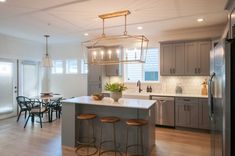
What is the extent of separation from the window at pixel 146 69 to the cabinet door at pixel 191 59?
3.43ft

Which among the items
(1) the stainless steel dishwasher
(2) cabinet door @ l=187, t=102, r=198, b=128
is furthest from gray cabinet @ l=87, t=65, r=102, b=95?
(2) cabinet door @ l=187, t=102, r=198, b=128

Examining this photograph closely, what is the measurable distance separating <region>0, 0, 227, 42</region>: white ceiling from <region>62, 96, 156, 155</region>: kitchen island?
1.94m

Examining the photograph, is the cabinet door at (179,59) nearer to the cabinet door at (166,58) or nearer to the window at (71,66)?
the cabinet door at (166,58)

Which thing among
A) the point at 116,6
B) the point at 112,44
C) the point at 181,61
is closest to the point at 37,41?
the point at 112,44

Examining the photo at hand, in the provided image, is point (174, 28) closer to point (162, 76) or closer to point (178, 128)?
point (162, 76)

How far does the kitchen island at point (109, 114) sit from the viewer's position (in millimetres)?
3363

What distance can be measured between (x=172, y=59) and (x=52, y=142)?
3.94 meters

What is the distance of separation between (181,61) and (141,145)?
9.56 feet

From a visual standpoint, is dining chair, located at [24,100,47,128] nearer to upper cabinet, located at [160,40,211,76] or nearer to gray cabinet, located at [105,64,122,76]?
gray cabinet, located at [105,64,122,76]

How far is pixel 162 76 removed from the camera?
566 cm

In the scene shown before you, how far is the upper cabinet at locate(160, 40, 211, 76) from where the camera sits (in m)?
4.91

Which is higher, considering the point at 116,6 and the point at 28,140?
the point at 116,6

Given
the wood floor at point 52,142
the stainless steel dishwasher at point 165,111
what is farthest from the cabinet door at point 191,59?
the wood floor at point 52,142

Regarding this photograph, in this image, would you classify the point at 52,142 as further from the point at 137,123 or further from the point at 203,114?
the point at 203,114
